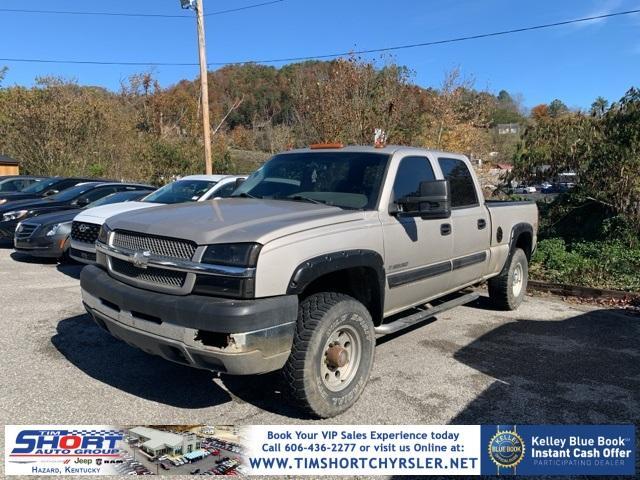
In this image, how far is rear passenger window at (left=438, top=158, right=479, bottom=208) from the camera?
548 cm

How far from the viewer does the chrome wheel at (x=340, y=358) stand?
372 cm

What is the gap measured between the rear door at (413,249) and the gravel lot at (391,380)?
0.71 meters

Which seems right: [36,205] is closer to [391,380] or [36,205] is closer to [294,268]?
[391,380]

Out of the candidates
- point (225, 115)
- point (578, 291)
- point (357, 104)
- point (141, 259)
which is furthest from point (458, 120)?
point (225, 115)

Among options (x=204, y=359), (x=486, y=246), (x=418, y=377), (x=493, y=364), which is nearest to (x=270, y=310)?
(x=204, y=359)

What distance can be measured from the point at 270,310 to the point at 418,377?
1.95 metres

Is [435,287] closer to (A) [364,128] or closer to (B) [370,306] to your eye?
(B) [370,306]

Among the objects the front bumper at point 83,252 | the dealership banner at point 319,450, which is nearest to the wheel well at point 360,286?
the dealership banner at point 319,450

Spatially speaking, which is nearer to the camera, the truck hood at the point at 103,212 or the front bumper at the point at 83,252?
the front bumper at the point at 83,252

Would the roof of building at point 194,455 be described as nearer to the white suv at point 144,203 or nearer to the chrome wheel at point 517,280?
the white suv at point 144,203

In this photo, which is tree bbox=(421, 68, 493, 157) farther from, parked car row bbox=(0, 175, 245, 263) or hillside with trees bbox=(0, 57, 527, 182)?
parked car row bbox=(0, 175, 245, 263)

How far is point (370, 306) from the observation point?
4.30 meters

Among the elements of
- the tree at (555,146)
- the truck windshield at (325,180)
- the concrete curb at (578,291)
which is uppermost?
the tree at (555,146)

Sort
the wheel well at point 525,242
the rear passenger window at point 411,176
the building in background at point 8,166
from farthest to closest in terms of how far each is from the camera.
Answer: the building in background at point 8,166
the wheel well at point 525,242
the rear passenger window at point 411,176
